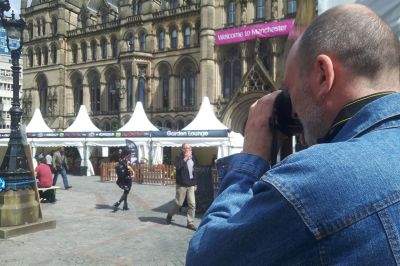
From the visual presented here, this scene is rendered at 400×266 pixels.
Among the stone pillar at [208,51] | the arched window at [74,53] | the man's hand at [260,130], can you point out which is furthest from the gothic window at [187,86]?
the man's hand at [260,130]

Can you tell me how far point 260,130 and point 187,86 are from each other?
1141 inches

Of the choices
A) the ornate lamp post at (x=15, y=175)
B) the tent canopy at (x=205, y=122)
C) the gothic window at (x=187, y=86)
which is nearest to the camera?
the ornate lamp post at (x=15, y=175)

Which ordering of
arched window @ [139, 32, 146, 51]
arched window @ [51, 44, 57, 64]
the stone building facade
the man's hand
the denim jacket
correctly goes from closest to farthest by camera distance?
the denim jacket → the man's hand → the stone building facade → arched window @ [139, 32, 146, 51] → arched window @ [51, 44, 57, 64]

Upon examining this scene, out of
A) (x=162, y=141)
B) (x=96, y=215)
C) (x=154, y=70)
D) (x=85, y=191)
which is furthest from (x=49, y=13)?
(x=96, y=215)

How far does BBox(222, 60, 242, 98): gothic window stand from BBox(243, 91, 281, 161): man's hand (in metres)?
26.0

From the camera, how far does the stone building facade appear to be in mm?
25469

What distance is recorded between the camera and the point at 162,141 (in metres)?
17.6

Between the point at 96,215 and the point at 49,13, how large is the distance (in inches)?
1303

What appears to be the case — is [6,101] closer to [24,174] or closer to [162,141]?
[162,141]

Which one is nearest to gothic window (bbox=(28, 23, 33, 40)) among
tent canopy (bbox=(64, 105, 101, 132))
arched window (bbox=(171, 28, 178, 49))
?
arched window (bbox=(171, 28, 178, 49))

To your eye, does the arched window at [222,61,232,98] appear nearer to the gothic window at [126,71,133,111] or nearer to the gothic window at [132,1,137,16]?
the gothic window at [126,71,133,111]

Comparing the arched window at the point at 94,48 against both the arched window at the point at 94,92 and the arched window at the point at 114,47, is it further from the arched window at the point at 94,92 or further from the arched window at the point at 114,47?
the arched window at the point at 114,47

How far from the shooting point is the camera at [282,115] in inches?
42.6

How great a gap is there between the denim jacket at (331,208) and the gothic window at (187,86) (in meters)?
28.7
